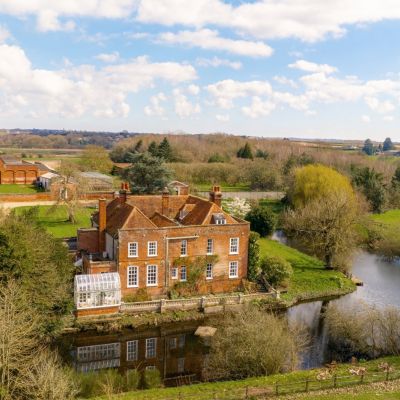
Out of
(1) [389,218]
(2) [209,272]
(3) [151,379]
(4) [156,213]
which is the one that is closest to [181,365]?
(3) [151,379]

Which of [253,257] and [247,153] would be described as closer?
[253,257]

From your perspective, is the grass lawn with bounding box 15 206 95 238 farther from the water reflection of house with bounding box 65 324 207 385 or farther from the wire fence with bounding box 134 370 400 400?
the wire fence with bounding box 134 370 400 400

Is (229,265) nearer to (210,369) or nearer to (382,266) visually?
(210,369)

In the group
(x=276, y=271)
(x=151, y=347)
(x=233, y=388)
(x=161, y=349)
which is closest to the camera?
(x=233, y=388)

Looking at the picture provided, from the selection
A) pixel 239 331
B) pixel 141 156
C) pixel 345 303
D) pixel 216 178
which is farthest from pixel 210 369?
pixel 216 178

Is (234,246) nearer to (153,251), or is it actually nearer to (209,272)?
(209,272)

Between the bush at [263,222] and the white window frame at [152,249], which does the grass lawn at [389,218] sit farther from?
the white window frame at [152,249]

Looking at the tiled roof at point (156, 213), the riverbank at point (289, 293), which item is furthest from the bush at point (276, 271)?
the tiled roof at point (156, 213)
